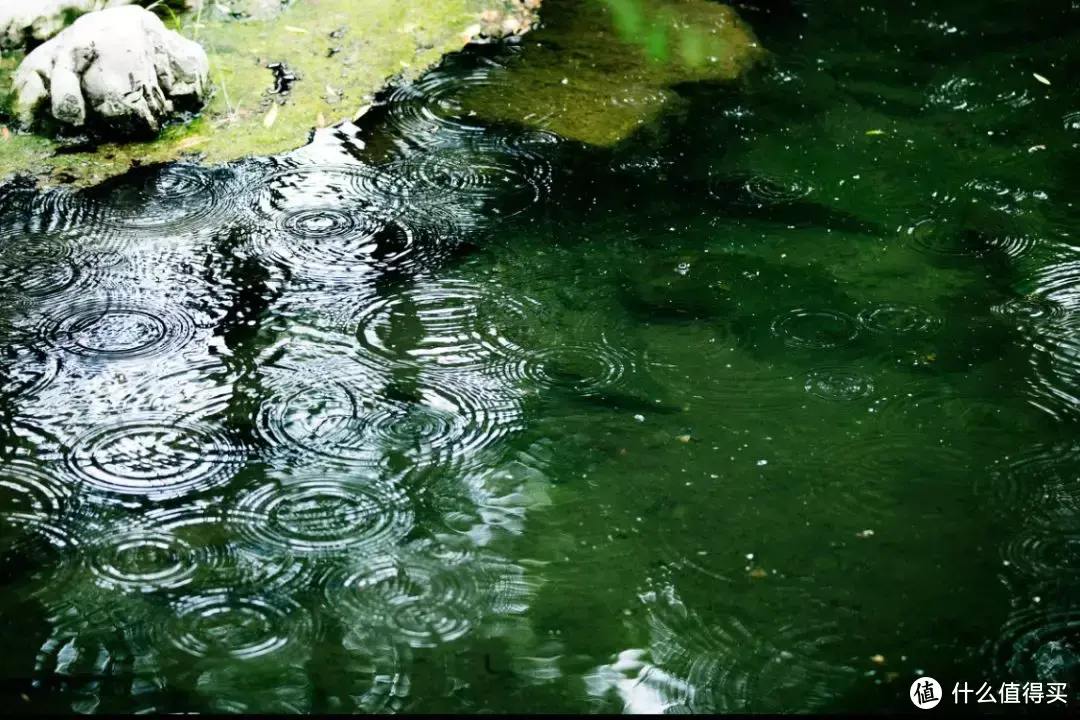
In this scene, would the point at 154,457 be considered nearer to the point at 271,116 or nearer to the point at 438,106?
the point at 271,116

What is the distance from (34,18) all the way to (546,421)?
12.3 feet

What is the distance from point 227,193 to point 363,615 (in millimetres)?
2467

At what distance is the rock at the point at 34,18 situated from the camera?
518cm

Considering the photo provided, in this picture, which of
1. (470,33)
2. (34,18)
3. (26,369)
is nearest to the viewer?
(26,369)

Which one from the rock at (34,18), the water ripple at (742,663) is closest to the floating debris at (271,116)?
the rock at (34,18)

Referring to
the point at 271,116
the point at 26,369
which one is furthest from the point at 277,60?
the point at 26,369

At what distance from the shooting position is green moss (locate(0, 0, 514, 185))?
4.70 m

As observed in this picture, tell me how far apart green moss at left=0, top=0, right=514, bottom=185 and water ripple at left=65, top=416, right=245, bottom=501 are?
177cm

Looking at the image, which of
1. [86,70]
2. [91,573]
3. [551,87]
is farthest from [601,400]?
[86,70]

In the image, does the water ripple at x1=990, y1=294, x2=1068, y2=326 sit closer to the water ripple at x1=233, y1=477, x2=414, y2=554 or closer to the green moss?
the water ripple at x1=233, y1=477, x2=414, y2=554

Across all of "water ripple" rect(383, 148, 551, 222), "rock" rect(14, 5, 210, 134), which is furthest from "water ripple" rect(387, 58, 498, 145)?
"rock" rect(14, 5, 210, 134)

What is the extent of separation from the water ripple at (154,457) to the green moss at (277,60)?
1773mm

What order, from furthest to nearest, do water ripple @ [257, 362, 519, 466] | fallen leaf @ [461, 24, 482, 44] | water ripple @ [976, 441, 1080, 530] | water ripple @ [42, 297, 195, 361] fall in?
1. fallen leaf @ [461, 24, 482, 44]
2. water ripple @ [42, 297, 195, 361]
3. water ripple @ [257, 362, 519, 466]
4. water ripple @ [976, 441, 1080, 530]

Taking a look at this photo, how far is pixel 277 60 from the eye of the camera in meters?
5.51
